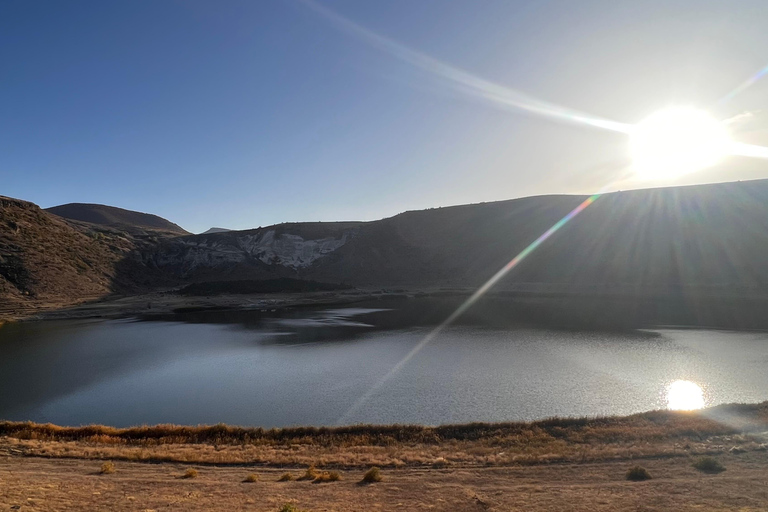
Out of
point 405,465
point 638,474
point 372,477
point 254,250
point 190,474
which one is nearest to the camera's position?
point 638,474

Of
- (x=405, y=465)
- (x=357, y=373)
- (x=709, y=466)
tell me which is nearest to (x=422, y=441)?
(x=405, y=465)

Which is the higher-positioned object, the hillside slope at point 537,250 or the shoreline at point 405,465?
the hillside slope at point 537,250

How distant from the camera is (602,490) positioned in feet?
33.2

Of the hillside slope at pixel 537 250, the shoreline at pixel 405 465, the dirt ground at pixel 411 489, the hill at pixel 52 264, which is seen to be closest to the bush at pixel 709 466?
the shoreline at pixel 405 465

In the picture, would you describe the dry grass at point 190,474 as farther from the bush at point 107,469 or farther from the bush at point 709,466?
the bush at point 709,466

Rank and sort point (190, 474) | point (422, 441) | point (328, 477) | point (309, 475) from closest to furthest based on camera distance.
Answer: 1. point (328, 477)
2. point (190, 474)
3. point (309, 475)
4. point (422, 441)

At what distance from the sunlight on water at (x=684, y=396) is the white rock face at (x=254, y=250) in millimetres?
89400

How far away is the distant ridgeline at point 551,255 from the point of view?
60656mm

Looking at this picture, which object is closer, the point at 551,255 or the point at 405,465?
the point at 405,465

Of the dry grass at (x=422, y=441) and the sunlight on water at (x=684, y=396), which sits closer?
the dry grass at (x=422, y=441)

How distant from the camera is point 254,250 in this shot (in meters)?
109

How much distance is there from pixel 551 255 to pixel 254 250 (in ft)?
219

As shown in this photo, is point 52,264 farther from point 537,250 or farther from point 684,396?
point 537,250

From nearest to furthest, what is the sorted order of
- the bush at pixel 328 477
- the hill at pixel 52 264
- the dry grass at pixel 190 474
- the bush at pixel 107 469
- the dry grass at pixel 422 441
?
the bush at pixel 328 477, the dry grass at pixel 190 474, the bush at pixel 107 469, the dry grass at pixel 422 441, the hill at pixel 52 264
